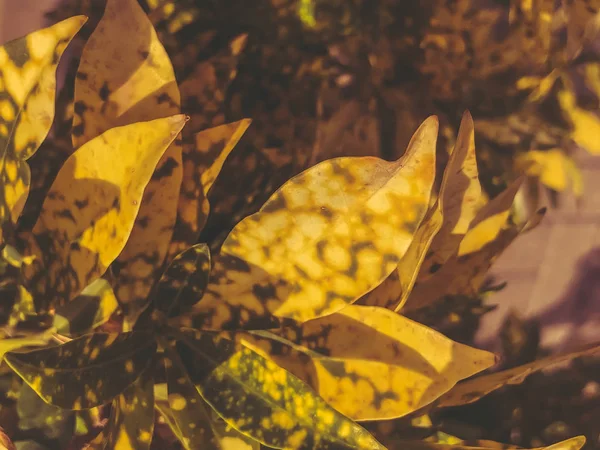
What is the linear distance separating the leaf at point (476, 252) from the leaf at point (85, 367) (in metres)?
0.22

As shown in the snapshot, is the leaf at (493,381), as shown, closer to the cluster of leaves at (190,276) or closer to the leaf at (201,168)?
the cluster of leaves at (190,276)

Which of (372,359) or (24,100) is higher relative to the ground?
(24,100)

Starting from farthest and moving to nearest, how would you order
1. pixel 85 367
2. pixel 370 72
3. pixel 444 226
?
1. pixel 370 72
2. pixel 444 226
3. pixel 85 367

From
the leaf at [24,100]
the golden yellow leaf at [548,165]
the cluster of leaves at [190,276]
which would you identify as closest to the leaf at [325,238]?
the cluster of leaves at [190,276]

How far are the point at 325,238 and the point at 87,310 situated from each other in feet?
0.52

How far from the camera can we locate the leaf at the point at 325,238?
30 centimetres

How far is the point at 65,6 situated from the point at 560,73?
0.50 metres

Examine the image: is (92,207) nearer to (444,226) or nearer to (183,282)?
(183,282)

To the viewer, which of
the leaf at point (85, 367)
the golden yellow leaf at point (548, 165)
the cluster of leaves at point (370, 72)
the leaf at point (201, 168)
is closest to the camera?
the leaf at point (85, 367)

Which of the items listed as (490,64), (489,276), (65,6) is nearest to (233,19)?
(65,6)

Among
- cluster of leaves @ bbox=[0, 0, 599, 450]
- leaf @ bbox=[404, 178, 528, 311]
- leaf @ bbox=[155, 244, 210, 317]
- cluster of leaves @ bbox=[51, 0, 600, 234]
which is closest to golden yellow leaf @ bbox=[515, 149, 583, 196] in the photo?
cluster of leaves @ bbox=[51, 0, 600, 234]

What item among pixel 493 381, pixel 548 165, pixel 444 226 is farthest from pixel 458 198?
pixel 548 165

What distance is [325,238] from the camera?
32cm

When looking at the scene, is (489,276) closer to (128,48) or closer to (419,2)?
(419,2)
